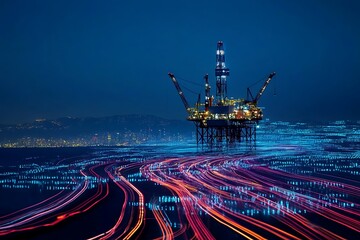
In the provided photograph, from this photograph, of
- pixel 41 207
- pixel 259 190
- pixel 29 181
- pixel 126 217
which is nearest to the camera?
pixel 126 217

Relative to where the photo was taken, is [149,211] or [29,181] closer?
[149,211]

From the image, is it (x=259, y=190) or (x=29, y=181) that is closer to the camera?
(x=259, y=190)

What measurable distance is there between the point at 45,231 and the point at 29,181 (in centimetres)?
1905

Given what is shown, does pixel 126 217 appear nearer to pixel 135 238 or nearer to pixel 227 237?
pixel 135 238

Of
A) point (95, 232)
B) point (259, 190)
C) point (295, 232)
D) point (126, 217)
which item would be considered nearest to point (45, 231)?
point (95, 232)

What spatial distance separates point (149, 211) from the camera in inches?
829

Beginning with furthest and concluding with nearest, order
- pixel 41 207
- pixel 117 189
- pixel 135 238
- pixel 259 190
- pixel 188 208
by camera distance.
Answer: pixel 117 189, pixel 259 190, pixel 41 207, pixel 188 208, pixel 135 238

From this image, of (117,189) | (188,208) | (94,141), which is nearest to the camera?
(188,208)

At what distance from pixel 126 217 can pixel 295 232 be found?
750 centimetres

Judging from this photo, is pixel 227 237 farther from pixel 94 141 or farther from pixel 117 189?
pixel 94 141

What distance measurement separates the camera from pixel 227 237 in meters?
16.0

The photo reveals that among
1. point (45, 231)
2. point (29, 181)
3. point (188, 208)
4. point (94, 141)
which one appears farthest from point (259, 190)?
point (94, 141)

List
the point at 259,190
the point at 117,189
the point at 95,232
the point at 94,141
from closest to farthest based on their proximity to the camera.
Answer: the point at 95,232 → the point at 259,190 → the point at 117,189 → the point at 94,141

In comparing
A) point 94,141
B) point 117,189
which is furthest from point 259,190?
point 94,141
